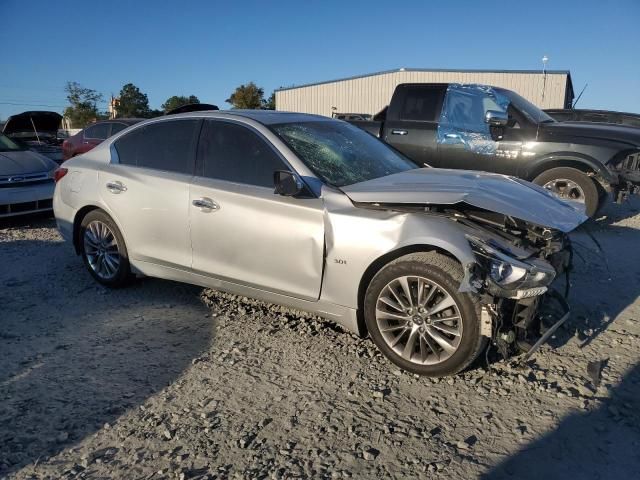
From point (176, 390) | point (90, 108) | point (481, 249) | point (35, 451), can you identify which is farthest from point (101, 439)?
point (90, 108)

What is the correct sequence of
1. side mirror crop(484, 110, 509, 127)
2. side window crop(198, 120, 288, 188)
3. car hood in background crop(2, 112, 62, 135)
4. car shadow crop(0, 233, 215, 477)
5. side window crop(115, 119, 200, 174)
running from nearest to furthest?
car shadow crop(0, 233, 215, 477), side window crop(198, 120, 288, 188), side window crop(115, 119, 200, 174), side mirror crop(484, 110, 509, 127), car hood in background crop(2, 112, 62, 135)

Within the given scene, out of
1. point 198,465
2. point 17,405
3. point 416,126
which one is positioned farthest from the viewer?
point 416,126

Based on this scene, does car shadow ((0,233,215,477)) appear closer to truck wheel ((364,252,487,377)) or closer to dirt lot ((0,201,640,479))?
dirt lot ((0,201,640,479))

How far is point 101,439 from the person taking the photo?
259cm

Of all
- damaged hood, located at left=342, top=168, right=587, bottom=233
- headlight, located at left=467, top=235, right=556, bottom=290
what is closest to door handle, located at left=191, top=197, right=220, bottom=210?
damaged hood, located at left=342, top=168, right=587, bottom=233

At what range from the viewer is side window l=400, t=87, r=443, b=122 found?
7.81m

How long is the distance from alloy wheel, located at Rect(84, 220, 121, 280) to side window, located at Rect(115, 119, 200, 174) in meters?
0.67

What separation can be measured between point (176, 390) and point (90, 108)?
179ft

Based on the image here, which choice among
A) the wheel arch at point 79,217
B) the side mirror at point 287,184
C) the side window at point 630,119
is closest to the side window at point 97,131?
the wheel arch at point 79,217

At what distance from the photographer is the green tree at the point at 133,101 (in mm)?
56438

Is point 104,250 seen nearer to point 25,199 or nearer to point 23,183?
point 25,199

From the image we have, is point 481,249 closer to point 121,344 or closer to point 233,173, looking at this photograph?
point 233,173

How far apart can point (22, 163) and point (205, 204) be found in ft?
17.7

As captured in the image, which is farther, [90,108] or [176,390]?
[90,108]
